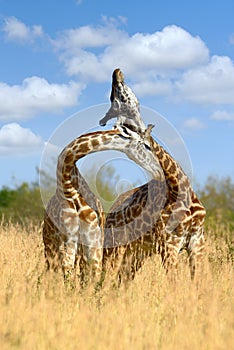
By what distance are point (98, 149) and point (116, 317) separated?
1818 mm

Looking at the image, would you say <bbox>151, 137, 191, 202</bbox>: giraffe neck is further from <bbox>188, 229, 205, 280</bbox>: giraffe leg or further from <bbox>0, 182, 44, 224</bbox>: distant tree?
<bbox>0, 182, 44, 224</bbox>: distant tree

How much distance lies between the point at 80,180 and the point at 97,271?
1.00 meters

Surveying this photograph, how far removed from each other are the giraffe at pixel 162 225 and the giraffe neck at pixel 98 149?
17 centimetres

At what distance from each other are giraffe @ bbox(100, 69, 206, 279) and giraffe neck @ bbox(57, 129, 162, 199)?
17cm

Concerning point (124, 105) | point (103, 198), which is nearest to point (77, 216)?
point (124, 105)

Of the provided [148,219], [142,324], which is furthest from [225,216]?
[142,324]

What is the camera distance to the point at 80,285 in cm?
677

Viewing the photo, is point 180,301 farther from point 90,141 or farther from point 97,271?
point 90,141

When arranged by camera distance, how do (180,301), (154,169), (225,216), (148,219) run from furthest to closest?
(225,216) → (148,219) → (154,169) → (180,301)

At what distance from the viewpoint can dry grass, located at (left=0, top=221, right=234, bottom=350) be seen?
15.6 ft

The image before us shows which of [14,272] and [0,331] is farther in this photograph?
[14,272]

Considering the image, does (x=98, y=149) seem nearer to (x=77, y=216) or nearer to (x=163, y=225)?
(x=77, y=216)

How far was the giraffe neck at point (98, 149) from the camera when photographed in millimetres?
6285

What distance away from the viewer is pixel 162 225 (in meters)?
7.06
